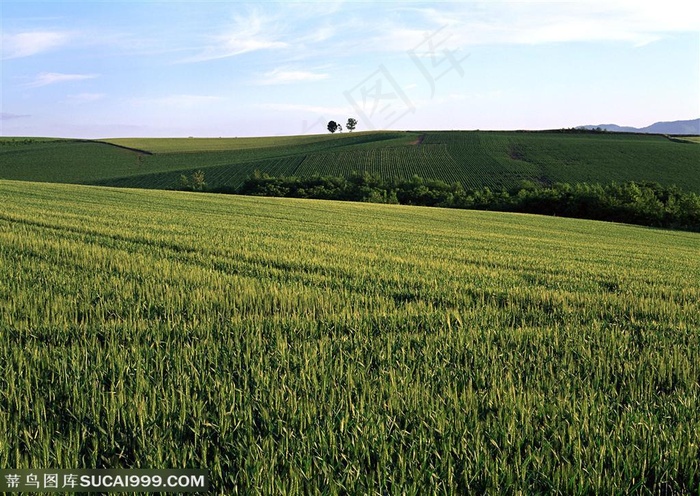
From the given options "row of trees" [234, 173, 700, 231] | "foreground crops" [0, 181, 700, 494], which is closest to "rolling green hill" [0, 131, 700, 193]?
"row of trees" [234, 173, 700, 231]

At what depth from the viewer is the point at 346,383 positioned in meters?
3.52

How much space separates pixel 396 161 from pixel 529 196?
38.6 m

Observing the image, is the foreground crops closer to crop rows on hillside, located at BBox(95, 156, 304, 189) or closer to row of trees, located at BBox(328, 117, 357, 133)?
Result: crop rows on hillside, located at BBox(95, 156, 304, 189)

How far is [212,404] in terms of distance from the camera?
313 cm

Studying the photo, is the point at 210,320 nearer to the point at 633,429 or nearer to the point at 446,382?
the point at 446,382

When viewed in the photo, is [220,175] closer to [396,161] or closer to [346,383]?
[396,161]

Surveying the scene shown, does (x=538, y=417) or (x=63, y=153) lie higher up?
(x=63, y=153)

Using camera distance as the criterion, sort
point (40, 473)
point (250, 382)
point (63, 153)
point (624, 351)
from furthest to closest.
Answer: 1. point (63, 153)
2. point (624, 351)
3. point (250, 382)
4. point (40, 473)

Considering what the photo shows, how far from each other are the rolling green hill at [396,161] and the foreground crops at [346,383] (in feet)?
254

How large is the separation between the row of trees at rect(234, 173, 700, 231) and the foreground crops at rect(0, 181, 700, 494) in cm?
5925

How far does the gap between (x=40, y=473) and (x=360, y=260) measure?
8261 millimetres

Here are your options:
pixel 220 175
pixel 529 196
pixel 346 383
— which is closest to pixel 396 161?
pixel 220 175

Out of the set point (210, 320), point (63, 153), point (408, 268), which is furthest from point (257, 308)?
point (63, 153)

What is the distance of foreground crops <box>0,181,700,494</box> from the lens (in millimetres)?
2535
